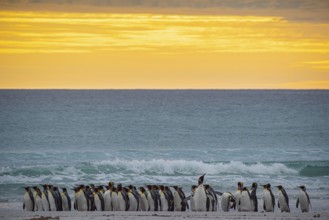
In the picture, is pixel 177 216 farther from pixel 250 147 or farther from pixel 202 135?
pixel 202 135

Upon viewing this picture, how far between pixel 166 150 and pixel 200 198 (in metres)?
22.7

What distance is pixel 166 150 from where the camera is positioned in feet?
139

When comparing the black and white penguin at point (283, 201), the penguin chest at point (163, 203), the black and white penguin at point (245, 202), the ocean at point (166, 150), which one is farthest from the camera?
the ocean at point (166, 150)

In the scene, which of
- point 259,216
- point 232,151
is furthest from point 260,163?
point 259,216

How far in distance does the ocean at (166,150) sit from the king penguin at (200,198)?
249cm

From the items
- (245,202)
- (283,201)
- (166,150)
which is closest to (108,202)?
(245,202)

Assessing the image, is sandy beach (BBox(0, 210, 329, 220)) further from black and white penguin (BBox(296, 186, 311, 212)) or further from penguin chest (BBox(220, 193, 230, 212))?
penguin chest (BBox(220, 193, 230, 212))

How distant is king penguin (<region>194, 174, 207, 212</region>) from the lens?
1958cm

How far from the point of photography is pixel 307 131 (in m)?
54.7

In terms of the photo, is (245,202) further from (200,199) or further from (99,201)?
(99,201)

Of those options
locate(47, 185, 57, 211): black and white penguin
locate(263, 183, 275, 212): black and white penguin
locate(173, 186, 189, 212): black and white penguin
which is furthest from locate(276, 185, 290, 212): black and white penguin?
locate(47, 185, 57, 211): black and white penguin

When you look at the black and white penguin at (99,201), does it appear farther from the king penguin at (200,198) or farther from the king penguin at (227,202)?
the king penguin at (227,202)

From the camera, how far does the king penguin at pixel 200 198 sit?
1958 centimetres

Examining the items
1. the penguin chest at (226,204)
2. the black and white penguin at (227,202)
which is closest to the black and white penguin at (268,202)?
the black and white penguin at (227,202)
